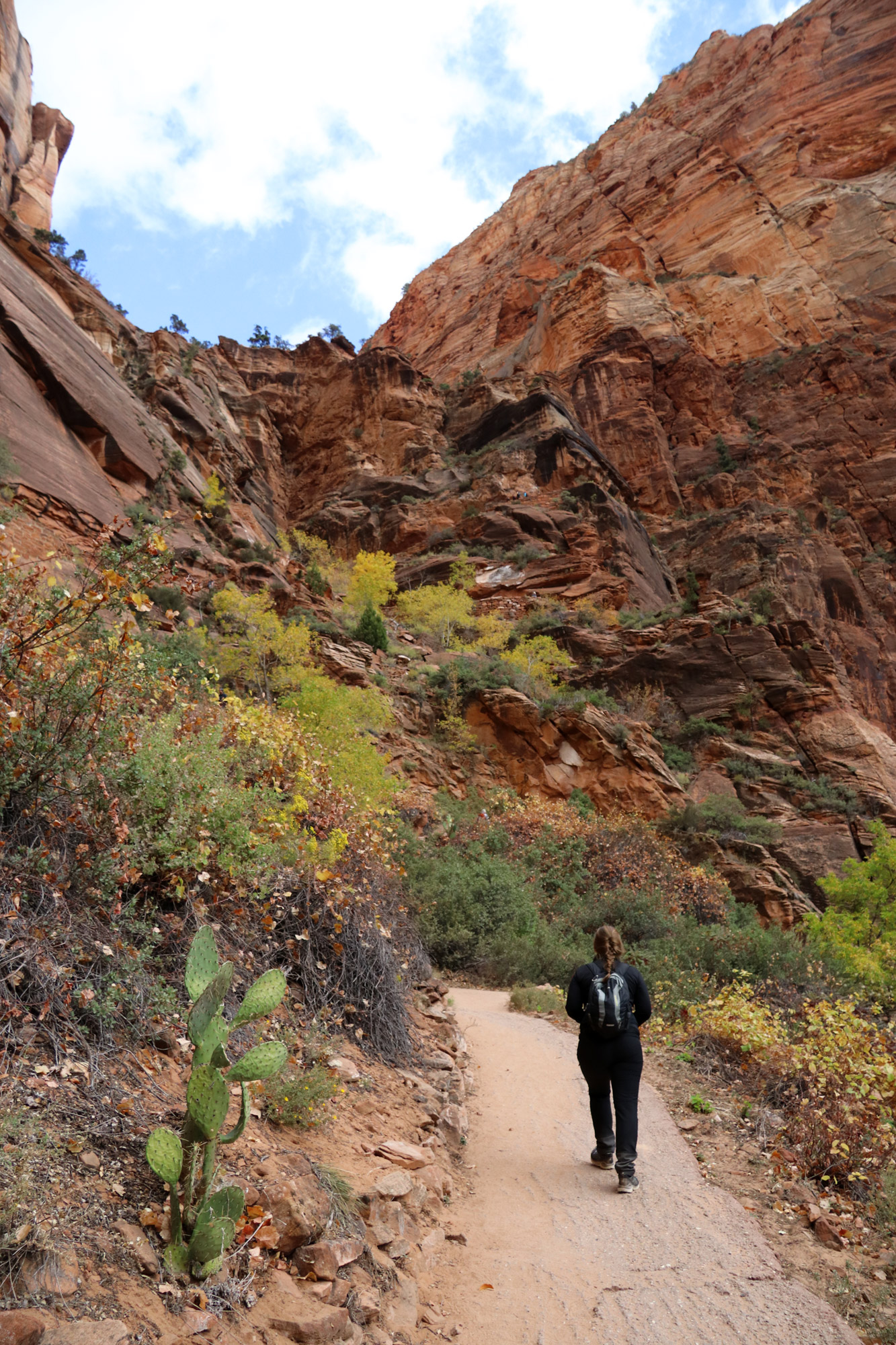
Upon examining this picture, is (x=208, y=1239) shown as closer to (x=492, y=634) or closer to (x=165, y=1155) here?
(x=165, y=1155)

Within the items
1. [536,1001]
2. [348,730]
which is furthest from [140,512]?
[536,1001]

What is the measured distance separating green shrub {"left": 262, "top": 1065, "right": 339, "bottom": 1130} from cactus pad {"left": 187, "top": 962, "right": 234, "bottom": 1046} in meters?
1.29

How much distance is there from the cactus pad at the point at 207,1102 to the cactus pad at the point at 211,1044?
0.07 metres

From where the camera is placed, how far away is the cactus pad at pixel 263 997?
2.87 meters

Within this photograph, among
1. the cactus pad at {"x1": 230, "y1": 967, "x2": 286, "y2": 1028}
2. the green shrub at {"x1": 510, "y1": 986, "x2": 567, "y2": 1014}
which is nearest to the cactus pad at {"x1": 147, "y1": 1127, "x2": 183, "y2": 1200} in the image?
the cactus pad at {"x1": 230, "y1": 967, "x2": 286, "y2": 1028}

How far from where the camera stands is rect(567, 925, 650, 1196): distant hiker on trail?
444cm

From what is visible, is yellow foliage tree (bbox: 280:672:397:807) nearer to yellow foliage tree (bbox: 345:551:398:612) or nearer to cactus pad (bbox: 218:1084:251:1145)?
cactus pad (bbox: 218:1084:251:1145)

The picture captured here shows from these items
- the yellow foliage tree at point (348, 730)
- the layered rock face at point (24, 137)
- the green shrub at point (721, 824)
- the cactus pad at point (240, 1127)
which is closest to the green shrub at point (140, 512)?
the yellow foliage tree at point (348, 730)

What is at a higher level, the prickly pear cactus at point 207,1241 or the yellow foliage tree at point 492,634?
the yellow foliage tree at point 492,634

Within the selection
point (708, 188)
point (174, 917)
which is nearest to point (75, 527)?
point (174, 917)

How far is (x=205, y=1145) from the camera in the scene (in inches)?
103

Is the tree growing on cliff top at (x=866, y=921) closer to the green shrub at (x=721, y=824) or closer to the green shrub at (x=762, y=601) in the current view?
the green shrub at (x=721, y=824)

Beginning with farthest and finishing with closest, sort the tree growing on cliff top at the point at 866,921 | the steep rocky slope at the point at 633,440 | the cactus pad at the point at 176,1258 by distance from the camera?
the steep rocky slope at the point at 633,440 → the tree growing on cliff top at the point at 866,921 → the cactus pad at the point at 176,1258

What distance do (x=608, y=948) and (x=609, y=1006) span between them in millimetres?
366
